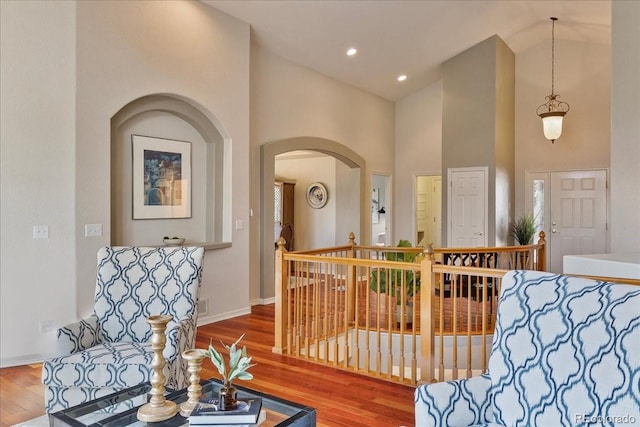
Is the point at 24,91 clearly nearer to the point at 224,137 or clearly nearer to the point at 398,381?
the point at 224,137

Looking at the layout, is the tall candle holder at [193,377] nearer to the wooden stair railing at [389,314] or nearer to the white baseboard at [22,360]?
the wooden stair railing at [389,314]

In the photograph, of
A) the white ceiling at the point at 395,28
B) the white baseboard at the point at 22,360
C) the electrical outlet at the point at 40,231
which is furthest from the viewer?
the white ceiling at the point at 395,28

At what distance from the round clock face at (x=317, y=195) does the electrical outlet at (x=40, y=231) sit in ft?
20.2

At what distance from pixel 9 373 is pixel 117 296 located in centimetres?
146

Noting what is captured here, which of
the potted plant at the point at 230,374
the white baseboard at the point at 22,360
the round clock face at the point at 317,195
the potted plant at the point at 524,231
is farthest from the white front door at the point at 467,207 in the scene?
the potted plant at the point at 230,374

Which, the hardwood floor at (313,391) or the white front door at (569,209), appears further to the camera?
the white front door at (569,209)

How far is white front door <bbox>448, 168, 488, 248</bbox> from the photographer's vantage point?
7418 mm

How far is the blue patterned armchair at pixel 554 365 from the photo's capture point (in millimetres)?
1663

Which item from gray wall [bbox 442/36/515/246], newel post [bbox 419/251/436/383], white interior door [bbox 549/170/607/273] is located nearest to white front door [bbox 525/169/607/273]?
white interior door [bbox 549/170/607/273]

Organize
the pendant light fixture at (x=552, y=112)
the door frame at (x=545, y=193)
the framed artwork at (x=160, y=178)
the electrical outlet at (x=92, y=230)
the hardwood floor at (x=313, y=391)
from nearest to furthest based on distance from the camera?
the hardwood floor at (x=313, y=391)
the electrical outlet at (x=92, y=230)
the framed artwork at (x=160, y=178)
the pendant light fixture at (x=552, y=112)
the door frame at (x=545, y=193)

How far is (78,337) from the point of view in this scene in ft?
9.14

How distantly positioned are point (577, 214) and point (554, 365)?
6970 millimetres

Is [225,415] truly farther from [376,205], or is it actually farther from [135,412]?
[376,205]

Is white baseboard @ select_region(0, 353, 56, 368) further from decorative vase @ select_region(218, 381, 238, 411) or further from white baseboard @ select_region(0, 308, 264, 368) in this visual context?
decorative vase @ select_region(218, 381, 238, 411)
